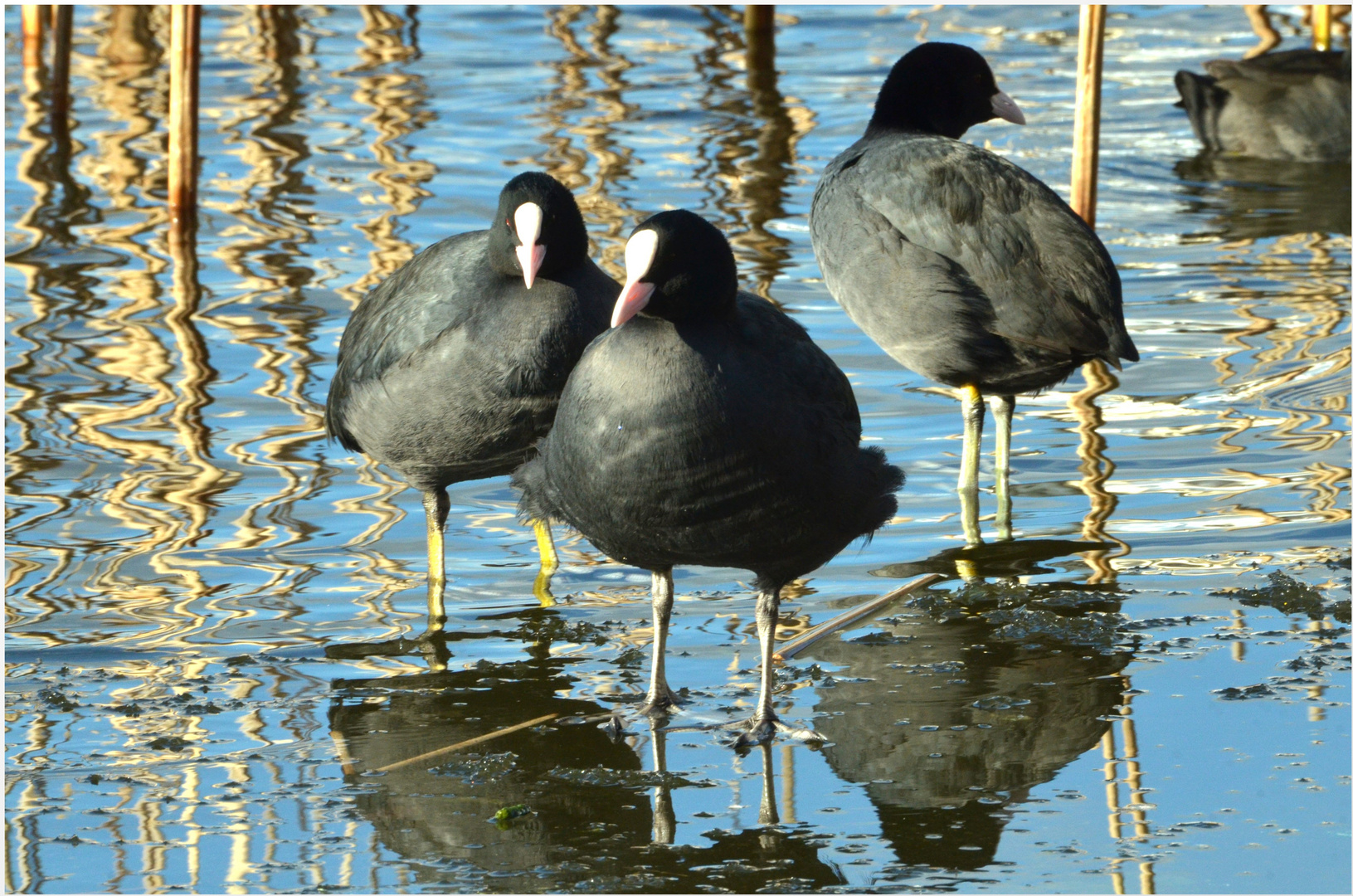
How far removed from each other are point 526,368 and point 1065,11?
1071cm

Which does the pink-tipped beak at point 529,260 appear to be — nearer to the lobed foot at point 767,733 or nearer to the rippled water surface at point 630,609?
the rippled water surface at point 630,609

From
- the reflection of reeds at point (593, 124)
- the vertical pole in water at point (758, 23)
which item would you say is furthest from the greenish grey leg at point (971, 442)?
the vertical pole in water at point (758, 23)

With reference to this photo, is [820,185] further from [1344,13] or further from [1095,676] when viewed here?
[1344,13]

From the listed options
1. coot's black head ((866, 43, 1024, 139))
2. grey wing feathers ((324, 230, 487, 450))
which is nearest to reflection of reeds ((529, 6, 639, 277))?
coot's black head ((866, 43, 1024, 139))

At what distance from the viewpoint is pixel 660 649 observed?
14.0ft

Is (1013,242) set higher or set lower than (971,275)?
higher

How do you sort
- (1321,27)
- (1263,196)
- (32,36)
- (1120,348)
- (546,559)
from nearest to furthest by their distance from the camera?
(546,559), (1120,348), (1263,196), (1321,27), (32,36)

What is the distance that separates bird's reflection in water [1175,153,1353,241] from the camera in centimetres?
904

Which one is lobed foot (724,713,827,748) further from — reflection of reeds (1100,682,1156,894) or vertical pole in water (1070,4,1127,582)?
vertical pole in water (1070,4,1127,582)

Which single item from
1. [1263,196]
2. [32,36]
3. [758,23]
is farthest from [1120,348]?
[32,36]

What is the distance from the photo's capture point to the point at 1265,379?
674 cm

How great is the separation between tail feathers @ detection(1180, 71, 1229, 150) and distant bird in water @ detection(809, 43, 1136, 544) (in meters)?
5.10

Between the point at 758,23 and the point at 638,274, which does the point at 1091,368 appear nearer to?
the point at 638,274

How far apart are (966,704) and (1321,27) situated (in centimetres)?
871
